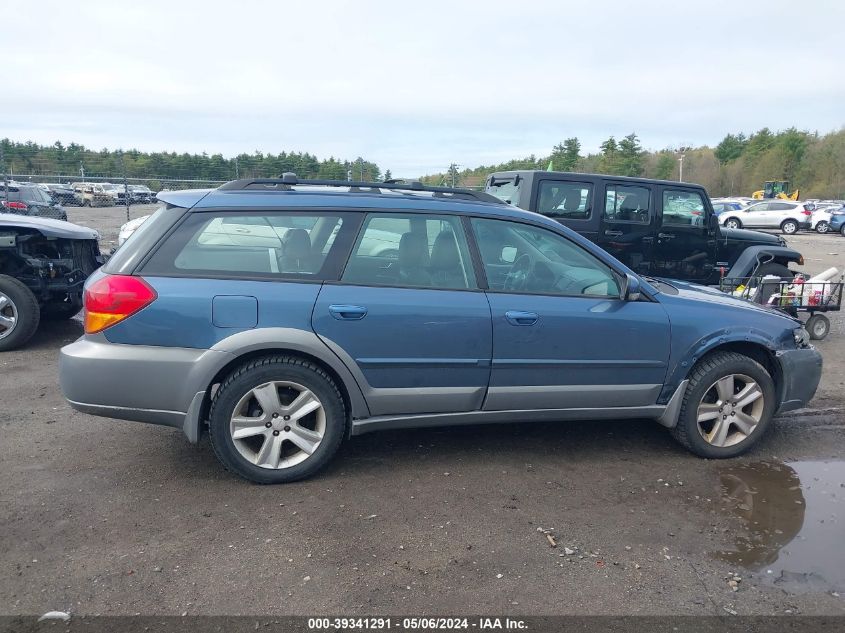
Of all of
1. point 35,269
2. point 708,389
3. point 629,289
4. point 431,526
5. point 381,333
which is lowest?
point 431,526

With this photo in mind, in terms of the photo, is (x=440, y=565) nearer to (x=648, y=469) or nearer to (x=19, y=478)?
(x=648, y=469)

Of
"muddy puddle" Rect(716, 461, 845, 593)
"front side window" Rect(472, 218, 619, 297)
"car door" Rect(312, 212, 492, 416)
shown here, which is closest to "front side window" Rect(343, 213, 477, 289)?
"car door" Rect(312, 212, 492, 416)

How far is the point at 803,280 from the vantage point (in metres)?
7.70

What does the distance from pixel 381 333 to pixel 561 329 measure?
1069mm

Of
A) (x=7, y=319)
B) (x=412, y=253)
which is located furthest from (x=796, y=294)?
(x=7, y=319)

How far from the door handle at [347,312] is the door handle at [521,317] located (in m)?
0.85

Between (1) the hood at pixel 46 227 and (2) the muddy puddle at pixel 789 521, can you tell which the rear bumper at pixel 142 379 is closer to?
(2) the muddy puddle at pixel 789 521

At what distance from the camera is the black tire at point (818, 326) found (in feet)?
26.0

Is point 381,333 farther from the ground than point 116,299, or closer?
closer

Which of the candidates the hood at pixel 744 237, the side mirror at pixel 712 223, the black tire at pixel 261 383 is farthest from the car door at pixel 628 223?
the black tire at pixel 261 383

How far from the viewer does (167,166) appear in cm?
2275

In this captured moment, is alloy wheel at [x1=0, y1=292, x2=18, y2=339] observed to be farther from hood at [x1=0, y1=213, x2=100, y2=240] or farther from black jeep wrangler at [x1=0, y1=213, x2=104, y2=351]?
hood at [x1=0, y1=213, x2=100, y2=240]

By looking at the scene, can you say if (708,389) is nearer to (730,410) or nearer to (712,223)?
(730,410)

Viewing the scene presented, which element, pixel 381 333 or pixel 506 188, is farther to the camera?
pixel 506 188
